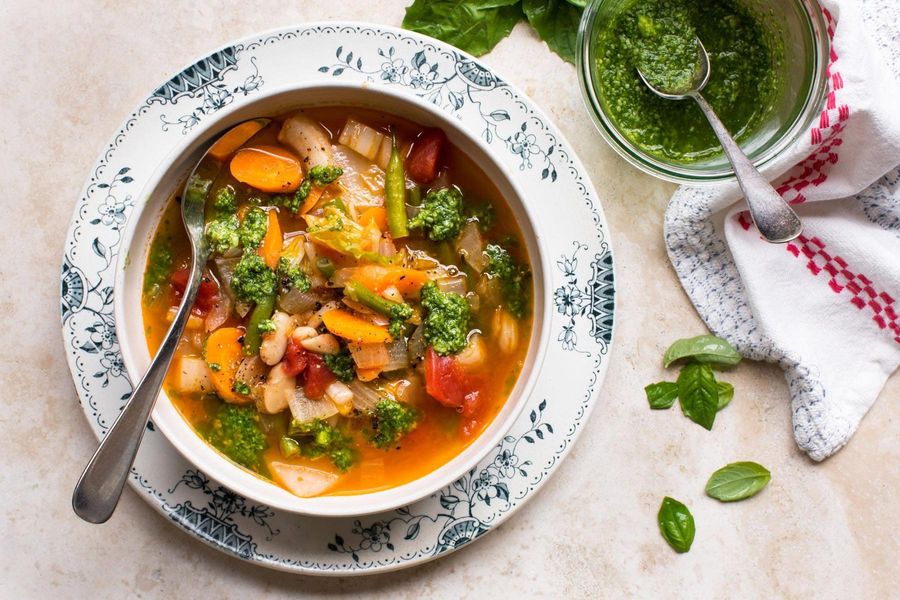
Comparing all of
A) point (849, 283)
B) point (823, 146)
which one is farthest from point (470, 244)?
point (849, 283)

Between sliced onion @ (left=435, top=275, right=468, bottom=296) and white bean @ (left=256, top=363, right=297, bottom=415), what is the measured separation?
1.89 ft

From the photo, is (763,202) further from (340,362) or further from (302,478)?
(302,478)

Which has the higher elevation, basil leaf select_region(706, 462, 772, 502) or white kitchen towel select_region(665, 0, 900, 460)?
white kitchen towel select_region(665, 0, 900, 460)

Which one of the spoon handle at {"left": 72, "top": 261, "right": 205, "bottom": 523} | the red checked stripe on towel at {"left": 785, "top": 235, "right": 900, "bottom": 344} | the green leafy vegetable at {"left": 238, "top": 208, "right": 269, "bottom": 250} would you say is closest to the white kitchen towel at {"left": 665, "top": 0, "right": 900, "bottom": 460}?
the red checked stripe on towel at {"left": 785, "top": 235, "right": 900, "bottom": 344}

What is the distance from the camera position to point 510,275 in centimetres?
274

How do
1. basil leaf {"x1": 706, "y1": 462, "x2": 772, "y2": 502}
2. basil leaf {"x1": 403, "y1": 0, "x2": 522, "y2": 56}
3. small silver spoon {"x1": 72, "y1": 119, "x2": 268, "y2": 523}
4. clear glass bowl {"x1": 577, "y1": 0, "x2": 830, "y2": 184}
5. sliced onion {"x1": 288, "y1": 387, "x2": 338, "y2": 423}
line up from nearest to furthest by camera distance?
small silver spoon {"x1": 72, "y1": 119, "x2": 268, "y2": 523} → sliced onion {"x1": 288, "y1": 387, "x2": 338, "y2": 423} → clear glass bowl {"x1": 577, "y1": 0, "x2": 830, "y2": 184} → basil leaf {"x1": 403, "y1": 0, "x2": 522, "y2": 56} → basil leaf {"x1": 706, "y1": 462, "x2": 772, "y2": 502}

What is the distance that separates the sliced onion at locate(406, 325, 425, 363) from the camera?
269 centimetres

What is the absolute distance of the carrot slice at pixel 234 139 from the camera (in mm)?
2588

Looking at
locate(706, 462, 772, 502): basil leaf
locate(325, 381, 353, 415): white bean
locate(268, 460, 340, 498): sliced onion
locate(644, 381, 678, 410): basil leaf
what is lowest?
locate(706, 462, 772, 502): basil leaf

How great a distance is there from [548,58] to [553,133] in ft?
1.57

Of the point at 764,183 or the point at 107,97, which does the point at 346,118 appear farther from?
the point at 764,183

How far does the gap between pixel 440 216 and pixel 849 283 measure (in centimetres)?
173

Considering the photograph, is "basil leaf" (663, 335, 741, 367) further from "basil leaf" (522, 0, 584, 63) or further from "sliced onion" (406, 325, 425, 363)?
"basil leaf" (522, 0, 584, 63)

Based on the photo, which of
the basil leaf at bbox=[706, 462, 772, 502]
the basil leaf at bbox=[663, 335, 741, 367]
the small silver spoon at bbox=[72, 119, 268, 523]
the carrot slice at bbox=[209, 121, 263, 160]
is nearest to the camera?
the small silver spoon at bbox=[72, 119, 268, 523]
